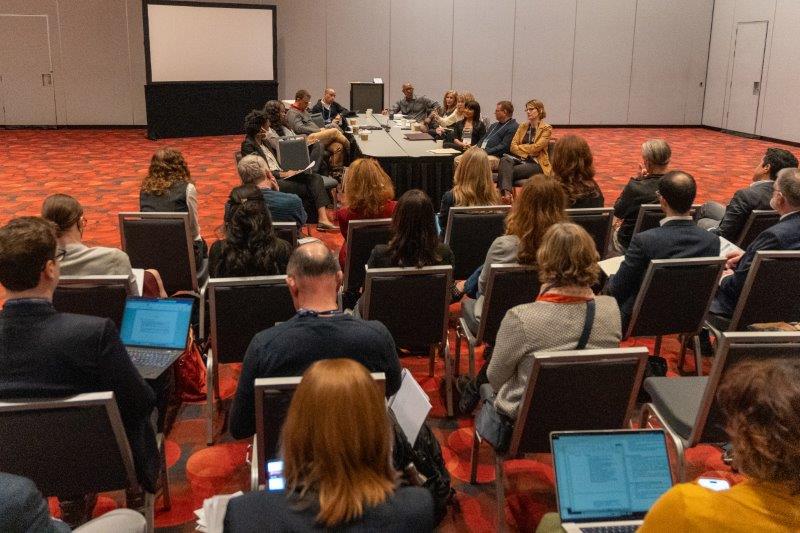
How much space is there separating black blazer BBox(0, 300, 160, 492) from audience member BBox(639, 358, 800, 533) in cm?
168

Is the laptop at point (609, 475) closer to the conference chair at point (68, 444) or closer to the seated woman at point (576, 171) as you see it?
the conference chair at point (68, 444)

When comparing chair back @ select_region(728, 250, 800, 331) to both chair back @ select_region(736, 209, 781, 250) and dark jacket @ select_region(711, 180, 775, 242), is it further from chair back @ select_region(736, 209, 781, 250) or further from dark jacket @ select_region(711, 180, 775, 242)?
dark jacket @ select_region(711, 180, 775, 242)

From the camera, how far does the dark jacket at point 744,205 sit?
4992 mm

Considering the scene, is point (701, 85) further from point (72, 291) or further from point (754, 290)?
point (72, 291)

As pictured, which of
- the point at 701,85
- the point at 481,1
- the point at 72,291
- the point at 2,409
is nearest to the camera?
the point at 2,409

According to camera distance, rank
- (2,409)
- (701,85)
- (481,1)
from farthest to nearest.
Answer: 1. (701,85)
2. (481,1)
3. (2,409)

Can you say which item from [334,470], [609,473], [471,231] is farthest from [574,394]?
[471,231]

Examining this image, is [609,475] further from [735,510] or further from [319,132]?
[319,132]

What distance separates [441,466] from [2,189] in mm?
8867

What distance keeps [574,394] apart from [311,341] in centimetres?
103

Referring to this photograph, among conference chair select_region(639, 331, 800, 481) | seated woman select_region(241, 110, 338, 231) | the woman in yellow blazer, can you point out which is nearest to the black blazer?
conference chair select_region(639, 331, 800, 481)

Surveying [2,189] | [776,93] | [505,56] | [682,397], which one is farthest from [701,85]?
[682,397]

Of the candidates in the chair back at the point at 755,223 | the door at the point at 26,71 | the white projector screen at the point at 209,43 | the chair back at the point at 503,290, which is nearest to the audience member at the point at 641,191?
the chair back at the point at 755,223

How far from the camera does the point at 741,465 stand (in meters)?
1.55
